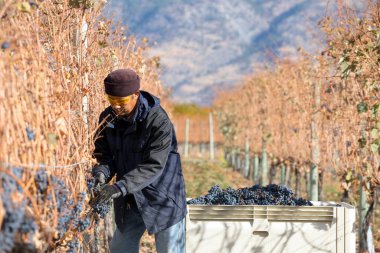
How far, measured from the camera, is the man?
4.70 metres

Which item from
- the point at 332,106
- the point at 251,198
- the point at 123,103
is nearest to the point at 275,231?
the point at 251,198

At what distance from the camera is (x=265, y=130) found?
23.8 m

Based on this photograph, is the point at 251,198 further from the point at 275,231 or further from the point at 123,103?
the point at 123,103

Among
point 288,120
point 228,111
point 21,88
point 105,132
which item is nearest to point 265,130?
point 288,120

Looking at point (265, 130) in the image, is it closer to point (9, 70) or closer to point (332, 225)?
point (332, 225)

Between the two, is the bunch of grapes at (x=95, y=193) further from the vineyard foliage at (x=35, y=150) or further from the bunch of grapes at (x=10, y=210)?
the bunch of grapes at (x=10, y=210)

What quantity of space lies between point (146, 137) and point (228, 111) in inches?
1374

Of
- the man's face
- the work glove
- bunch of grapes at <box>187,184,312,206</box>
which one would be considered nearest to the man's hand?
the work glove

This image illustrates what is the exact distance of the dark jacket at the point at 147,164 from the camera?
4730 millimetres

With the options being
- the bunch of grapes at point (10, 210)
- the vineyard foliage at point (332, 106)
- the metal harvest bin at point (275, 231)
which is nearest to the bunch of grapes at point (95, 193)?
the metal harvest bin at point (275, 231)

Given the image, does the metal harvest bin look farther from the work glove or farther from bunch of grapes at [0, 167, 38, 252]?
bunch of grapes at [0, 167, 38, 252]

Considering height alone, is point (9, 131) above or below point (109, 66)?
below

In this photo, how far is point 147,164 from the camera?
4.73m

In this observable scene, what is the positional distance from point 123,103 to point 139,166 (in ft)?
1.30
